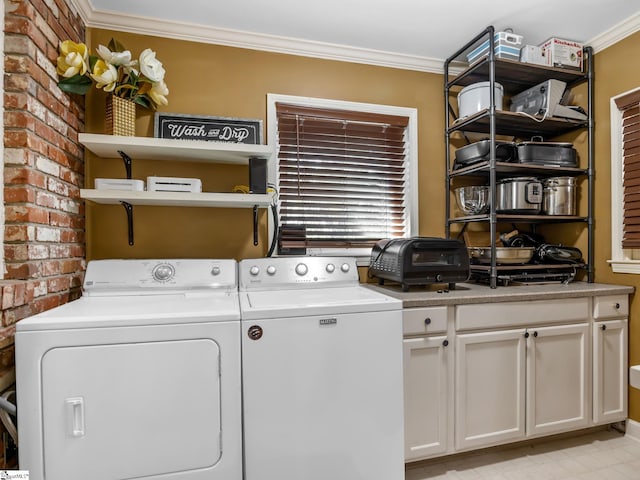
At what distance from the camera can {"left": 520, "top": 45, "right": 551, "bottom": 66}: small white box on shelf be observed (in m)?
2.19

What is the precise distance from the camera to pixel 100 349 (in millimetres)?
1184

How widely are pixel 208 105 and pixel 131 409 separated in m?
1.65

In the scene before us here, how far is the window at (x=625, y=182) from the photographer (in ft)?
6.74

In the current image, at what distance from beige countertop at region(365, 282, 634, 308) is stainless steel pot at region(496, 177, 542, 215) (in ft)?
1.57

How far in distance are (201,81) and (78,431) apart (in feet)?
6.00

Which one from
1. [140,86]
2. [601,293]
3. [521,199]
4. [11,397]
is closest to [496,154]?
[521,199]

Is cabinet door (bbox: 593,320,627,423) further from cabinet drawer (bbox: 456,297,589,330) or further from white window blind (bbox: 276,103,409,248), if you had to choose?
white window blind (bbox: 276,103,409,248)

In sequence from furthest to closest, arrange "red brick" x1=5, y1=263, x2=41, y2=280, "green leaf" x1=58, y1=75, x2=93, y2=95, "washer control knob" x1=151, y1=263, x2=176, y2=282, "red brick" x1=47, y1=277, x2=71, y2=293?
"washer control knob" x1=151, y1=263, x2=176, y2=282
"green leaf" x1=58, y1=75, x2=93, y2=95
"red brick" x1=47, y1=277, x2=71, y2=293
"red brick" x1=5, y1=263, x2=41, y2=280

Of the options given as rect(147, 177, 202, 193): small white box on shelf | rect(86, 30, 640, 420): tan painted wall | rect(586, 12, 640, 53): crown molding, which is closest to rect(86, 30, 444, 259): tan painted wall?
rect(86, 30, 640, 420): tan painted wall

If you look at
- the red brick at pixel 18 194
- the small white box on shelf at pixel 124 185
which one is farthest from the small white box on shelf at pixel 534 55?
the red brick at pixel 18 194

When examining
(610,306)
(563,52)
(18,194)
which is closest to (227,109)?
(18,194)

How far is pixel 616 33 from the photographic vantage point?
2135mm

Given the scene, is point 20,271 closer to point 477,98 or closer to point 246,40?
point 246,40

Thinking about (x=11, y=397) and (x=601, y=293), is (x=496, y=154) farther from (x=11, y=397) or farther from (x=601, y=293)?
(x=11, y=397)
